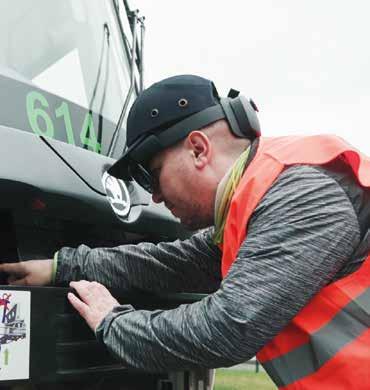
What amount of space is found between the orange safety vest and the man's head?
18cm

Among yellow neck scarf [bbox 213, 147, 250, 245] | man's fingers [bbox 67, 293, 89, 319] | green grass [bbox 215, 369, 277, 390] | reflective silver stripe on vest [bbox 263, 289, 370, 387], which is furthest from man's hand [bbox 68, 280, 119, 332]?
green grass [bbox 215, 369, 277, 390]

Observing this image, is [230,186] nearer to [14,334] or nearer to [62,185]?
[62,185]

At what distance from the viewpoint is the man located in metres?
1.77

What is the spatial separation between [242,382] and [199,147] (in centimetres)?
861

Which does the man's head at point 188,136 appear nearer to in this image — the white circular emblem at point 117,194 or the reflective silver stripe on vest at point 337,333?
the white circular emblem at point 117,194

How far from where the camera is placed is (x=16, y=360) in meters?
1.90

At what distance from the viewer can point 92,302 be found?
209 centimetres

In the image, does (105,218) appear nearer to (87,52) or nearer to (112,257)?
(112,257)

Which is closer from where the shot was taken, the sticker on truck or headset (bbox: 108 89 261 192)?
the sticker on truck

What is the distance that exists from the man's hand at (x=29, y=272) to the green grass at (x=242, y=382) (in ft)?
23.4

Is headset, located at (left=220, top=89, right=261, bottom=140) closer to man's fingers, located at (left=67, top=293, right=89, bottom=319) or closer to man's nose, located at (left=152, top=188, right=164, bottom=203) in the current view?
man's nose, located at (left=152, top=188, right=164, bottom=203)

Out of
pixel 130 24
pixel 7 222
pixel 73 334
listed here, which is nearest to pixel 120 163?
pixel 7 222

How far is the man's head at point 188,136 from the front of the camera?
2053 mm

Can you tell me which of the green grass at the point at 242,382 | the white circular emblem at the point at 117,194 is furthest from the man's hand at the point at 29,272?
the green grass at the point at 242,382
